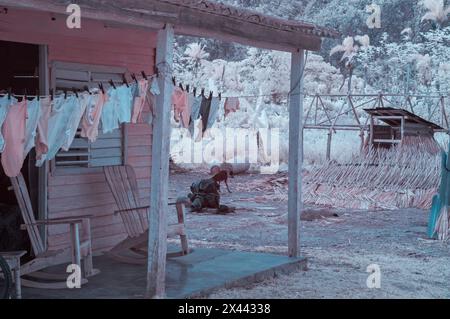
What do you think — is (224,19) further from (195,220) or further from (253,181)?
(253,181)

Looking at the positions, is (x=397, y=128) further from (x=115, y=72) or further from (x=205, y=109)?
(x=115, y=72)

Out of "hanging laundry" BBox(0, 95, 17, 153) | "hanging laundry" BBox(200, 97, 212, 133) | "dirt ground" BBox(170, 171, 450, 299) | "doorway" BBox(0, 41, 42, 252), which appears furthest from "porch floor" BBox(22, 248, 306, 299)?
"hanging laundry" BBox(200, 97, 212, 133)

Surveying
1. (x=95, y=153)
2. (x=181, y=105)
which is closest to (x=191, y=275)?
(x=181, y=105)

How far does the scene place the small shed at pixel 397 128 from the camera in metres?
16.9

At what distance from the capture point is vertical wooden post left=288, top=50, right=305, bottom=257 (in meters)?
8.56

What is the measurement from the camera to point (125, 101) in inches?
262

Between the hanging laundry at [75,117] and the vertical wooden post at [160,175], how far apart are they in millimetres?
618

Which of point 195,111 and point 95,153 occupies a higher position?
point 195,111

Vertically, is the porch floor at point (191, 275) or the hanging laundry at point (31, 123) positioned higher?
the hanging laundry at point (31, 123)

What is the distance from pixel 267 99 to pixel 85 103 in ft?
72.3

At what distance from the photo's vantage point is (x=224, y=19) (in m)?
7.30

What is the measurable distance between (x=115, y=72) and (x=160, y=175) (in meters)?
2.91

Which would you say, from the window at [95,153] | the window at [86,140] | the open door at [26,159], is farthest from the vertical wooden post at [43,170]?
the window at [95,153]

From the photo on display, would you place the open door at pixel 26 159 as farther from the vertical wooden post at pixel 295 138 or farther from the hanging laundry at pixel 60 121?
Result: the vertical wooden post at pixel 295 138
